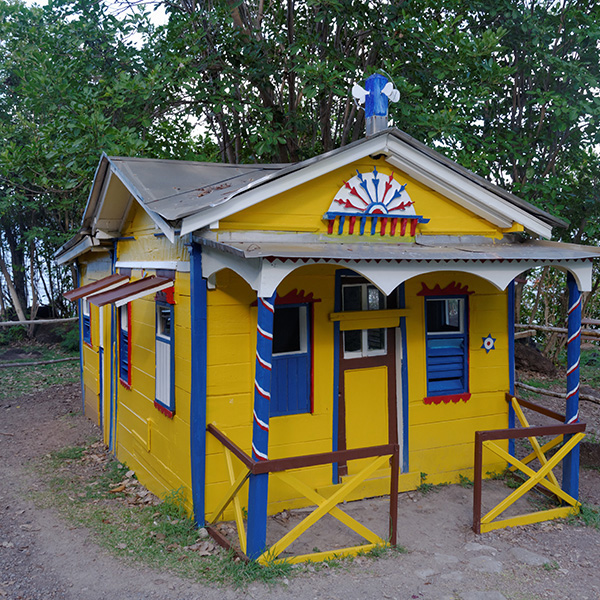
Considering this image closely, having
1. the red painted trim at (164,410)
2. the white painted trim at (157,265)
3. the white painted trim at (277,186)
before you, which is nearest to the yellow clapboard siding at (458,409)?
the red painted trim at (164,410)

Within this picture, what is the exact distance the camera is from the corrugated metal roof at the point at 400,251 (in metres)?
5.02

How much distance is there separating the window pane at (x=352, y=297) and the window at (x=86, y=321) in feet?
19.3

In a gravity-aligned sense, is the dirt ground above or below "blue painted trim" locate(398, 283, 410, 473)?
below

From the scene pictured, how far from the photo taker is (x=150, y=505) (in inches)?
273

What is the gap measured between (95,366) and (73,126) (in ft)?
13.8

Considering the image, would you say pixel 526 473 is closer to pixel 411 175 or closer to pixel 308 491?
pixel 308 491

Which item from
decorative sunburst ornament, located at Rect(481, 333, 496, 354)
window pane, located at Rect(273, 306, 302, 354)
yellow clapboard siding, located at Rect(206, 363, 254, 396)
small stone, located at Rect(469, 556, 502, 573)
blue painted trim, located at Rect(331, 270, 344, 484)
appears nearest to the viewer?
small stone, located at Rect(469, 556, 502, 573)

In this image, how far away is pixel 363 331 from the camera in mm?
7027

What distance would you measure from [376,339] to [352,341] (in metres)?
0.33

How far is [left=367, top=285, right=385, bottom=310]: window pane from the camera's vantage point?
7.06m

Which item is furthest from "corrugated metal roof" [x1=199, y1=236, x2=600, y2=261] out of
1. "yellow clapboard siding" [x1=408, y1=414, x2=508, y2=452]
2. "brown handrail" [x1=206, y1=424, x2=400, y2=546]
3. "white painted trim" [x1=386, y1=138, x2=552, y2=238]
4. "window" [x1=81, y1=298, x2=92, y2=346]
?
"window" [x1=81, y1=298, x2=92, y2=346]

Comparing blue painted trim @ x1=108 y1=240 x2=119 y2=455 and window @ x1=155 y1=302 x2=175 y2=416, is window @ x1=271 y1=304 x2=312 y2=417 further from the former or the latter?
blue painted trim @ x1=108 y1=240 x2=119 y2=455

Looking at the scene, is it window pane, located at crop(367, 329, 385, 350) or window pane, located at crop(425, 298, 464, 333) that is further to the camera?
window pane, located at crop(425, 298, 464, 333)

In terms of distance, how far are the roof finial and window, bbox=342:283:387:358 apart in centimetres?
184
